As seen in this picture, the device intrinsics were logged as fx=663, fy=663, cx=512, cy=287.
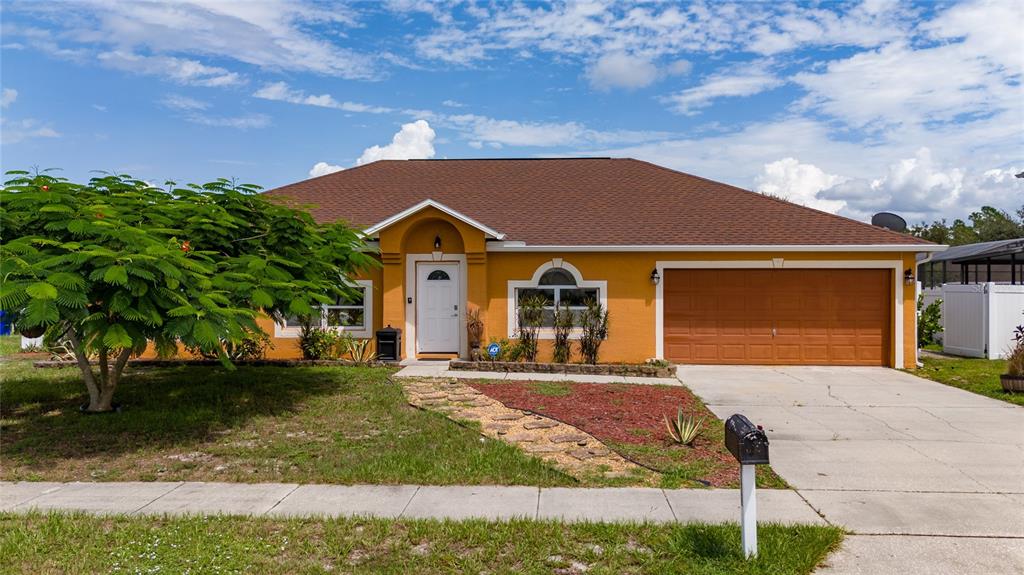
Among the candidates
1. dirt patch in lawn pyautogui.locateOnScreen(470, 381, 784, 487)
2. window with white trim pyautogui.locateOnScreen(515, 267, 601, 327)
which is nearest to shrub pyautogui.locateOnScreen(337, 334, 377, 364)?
window with white trim pyautogui.locateOnScreen(515, 267, 601, 327)

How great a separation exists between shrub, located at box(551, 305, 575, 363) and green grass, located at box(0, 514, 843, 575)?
391 inches

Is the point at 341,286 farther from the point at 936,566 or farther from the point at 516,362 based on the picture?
the point at 936,566

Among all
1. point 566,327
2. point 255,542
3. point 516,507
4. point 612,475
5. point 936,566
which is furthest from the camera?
point 566,327

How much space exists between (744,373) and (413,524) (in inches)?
418

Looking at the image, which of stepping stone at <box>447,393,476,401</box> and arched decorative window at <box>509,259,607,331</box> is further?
arched decorative window at <box>509,259,607,331</box>

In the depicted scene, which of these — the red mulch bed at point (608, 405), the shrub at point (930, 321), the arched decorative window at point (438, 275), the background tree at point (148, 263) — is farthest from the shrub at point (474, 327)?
the shrub at point (930, 321)

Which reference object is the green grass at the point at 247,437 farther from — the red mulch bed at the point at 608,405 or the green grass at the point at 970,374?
the green grass at the point at 970,374

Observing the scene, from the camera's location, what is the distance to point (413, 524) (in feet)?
17.8

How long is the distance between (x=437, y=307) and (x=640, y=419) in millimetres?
7464

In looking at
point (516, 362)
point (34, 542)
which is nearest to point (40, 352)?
point (516, 362)

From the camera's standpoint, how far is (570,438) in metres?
8.27

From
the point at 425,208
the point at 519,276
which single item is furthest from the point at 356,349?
the point at 519,276

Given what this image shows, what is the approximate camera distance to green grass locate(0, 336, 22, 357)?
17047 millimetres

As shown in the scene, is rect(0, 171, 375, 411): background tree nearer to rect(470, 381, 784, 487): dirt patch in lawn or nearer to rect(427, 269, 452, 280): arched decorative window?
rect(470, 381, 784, 487): dirt patch in lawn
